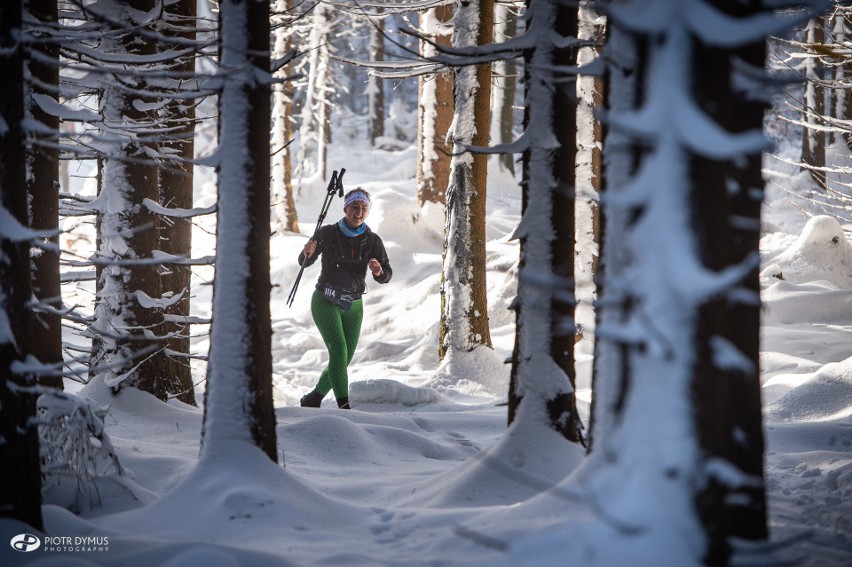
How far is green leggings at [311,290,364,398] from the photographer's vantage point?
6.42 m

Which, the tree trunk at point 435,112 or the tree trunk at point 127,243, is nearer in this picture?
the tree trunk at point 127,243

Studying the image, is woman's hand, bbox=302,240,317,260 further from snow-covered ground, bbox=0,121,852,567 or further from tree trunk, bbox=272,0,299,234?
tree trunk, bbox=272,0,299,234

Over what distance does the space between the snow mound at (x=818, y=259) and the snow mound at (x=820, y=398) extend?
4885 mm

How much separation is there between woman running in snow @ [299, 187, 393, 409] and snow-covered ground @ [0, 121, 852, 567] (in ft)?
2.10

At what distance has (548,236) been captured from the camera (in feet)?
13.6

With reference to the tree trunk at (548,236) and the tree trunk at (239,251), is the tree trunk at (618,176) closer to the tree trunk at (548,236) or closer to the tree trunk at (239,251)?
the tree trunk at (548,236)

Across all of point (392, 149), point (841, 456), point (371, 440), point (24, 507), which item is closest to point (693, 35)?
point (24, 507)

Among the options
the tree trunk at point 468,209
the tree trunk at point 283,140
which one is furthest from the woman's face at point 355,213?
the tree trunk at point 283,140

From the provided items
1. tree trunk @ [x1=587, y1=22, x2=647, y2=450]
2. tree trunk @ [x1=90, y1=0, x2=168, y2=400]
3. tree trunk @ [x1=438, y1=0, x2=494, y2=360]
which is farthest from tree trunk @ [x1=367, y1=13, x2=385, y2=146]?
tree trunk @ [x1=587, y1=22, x2=647, y2=450]

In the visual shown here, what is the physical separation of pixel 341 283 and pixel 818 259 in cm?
844

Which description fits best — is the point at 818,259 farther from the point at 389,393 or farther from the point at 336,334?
the point at 336,334

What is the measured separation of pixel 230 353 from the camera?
3.58m

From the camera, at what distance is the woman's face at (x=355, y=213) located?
662 centimetres

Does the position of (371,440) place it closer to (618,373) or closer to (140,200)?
(140,200)
